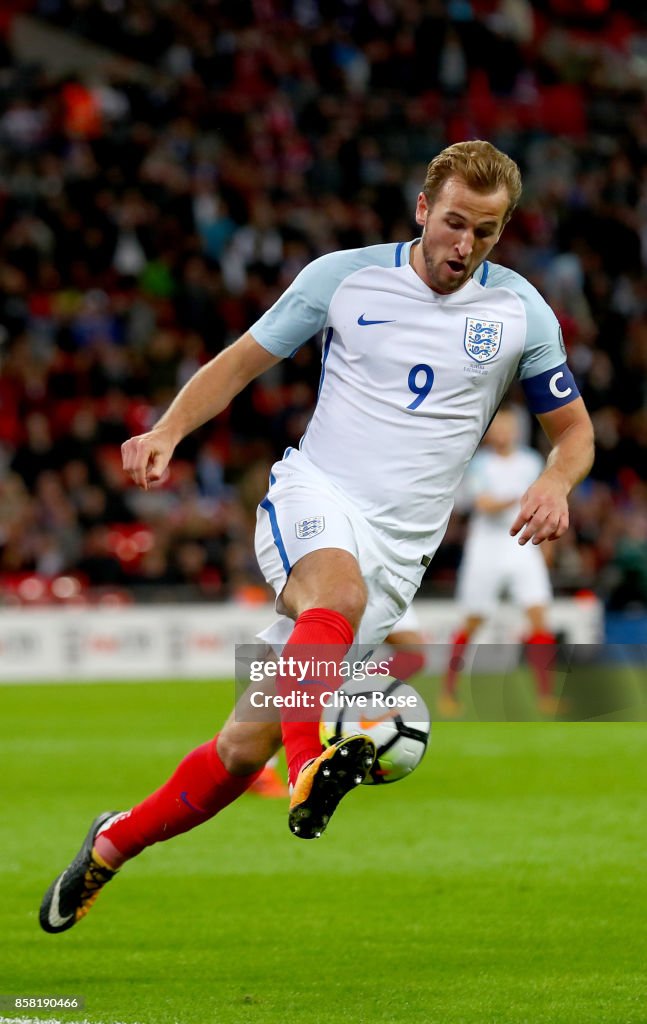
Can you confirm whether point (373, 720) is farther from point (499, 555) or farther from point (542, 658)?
point (542, 658)

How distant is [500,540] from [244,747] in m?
8.17

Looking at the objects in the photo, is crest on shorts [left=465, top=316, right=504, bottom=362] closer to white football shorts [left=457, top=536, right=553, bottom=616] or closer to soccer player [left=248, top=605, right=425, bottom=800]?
soccer player [left=248, top=605, right=425, bottom=800]

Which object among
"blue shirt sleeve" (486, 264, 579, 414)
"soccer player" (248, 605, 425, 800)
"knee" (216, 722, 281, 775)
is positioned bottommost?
"soccer player" (248, 605, 425, 800)

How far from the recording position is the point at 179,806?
16.1 feet

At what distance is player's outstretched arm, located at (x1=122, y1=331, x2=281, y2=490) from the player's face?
533 millimetres

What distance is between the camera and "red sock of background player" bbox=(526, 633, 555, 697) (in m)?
12.7

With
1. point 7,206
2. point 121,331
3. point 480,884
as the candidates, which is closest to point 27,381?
point 121,331

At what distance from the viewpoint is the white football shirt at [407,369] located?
464cm

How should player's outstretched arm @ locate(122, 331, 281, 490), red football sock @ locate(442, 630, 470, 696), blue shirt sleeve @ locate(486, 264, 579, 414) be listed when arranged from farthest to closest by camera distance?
1. red football sock @ locate(442, 630, 470, 696)
2. blue shirt sleeve @ locate(486, 264, 579, 414)
3. player's outstretched arm @ locate(122, 331, 281, 490)

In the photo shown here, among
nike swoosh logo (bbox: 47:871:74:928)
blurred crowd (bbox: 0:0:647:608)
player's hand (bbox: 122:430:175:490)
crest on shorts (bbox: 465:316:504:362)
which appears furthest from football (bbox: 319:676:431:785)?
blurred crowd (bbox: 0:0:647:608)

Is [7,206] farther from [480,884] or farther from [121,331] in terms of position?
[480,884]

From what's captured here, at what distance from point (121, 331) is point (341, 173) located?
415cm

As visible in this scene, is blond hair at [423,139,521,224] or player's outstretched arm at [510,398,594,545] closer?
player's outstretched arm at [510,398,594,545]

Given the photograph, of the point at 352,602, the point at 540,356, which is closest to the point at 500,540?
the point at 540,356
